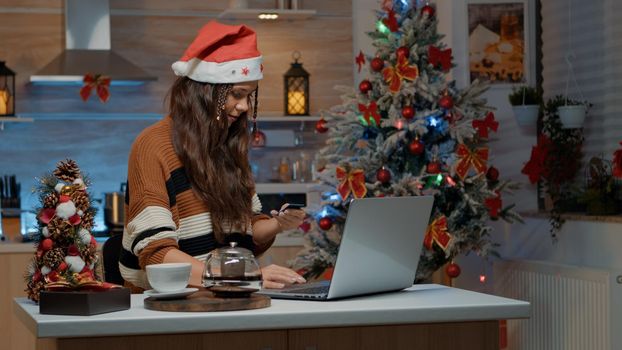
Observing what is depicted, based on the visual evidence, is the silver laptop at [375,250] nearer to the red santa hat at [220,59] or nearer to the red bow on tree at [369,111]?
the red santa hat at [220,59]

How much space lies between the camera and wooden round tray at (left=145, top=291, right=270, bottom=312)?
87.0 inches

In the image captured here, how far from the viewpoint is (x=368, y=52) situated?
257 inches

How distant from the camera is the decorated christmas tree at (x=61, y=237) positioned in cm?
240

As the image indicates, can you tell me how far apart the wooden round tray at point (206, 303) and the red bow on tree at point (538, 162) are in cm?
303

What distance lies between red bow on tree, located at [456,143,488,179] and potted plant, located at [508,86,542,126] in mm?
387

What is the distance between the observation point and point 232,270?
7.42 feet

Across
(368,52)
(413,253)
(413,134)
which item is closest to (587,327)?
(413,134)

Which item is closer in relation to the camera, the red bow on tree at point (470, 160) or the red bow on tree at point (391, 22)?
the red bow on tree at point (470, 160)

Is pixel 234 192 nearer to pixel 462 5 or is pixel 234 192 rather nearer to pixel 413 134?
pixel 413 134

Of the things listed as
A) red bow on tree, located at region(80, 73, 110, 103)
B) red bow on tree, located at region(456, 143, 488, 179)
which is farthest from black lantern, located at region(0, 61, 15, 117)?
red bow on tree, located at region(456, 143, 488, 179)

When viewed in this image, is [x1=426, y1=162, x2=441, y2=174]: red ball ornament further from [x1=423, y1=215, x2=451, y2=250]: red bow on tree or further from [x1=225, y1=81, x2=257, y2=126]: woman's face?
[x1=225, y1=81, x2=257, y2=126]: woman's face

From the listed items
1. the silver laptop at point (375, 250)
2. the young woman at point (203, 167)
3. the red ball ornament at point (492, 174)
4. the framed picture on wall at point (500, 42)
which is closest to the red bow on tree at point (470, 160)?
the red ball ornament at point (492, 174)

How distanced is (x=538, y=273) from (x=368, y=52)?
2.14 m

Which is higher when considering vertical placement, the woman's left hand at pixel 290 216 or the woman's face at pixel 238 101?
the woman's face at pixel 238 101
